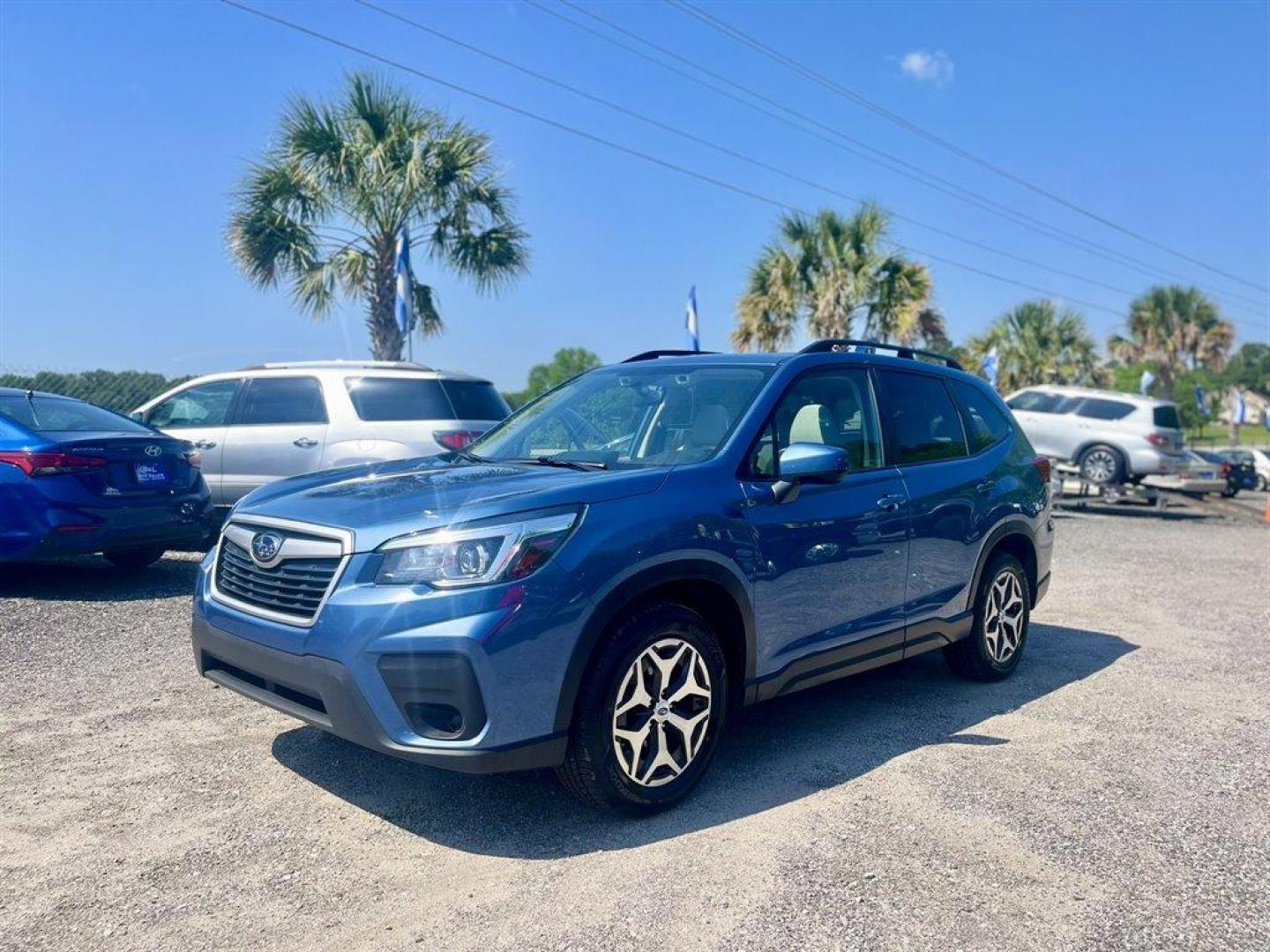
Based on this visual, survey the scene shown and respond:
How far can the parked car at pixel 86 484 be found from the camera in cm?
686

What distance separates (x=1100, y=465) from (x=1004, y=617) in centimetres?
1368

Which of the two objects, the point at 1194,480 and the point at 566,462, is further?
the point at 1194,480

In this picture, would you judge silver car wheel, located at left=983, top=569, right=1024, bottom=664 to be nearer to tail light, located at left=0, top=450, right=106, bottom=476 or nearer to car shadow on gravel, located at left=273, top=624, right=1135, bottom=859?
car shadow on gravel, located at left=273, top=624, right=1135, bottom=859

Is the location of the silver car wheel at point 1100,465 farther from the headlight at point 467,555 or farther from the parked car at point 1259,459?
the headlight at point 467,555

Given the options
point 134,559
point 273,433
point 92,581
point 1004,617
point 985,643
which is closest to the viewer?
point 985,643

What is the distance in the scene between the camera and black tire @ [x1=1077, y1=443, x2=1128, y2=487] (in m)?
17.9

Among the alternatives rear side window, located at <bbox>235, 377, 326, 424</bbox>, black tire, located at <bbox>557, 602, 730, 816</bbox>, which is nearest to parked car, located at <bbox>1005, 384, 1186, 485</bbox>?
rear side window, located at <bbox>235, 377, 326, 424</bbox>

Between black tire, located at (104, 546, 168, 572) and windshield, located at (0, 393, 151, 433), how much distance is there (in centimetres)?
101

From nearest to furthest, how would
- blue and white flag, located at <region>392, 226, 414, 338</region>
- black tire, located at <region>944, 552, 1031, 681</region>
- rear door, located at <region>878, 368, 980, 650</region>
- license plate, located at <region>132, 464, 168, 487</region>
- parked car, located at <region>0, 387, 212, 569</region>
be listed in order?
rear door, located at <region>878, 368, 980, 650</region> < black tire, located at <region>944, 552, 1031, 681</region> < parked car, located at <region>0, 387, 212, 569</region> < license plate, located at <region>132, 464, 168, 487</region> < blue and white flag, located at <region>392, 226, 414, 338</region>

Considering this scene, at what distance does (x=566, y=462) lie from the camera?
4.32m

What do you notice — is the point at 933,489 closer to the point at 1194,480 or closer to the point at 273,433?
the point at 273,433

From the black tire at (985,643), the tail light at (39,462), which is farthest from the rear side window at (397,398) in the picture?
the black tire at (985,643)

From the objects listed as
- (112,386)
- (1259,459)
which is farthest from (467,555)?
(1259,459)

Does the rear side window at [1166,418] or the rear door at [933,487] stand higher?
the rear side window at [1166,418]
